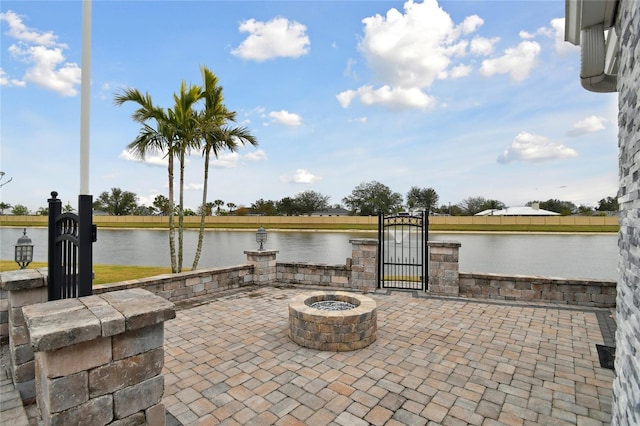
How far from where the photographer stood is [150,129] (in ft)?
29.7

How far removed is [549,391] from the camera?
10.9 ft

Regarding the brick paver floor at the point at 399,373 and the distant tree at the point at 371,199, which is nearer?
the brick paver floor at the point at 399,373

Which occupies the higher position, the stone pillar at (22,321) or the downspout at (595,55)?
the downspout at (595,55)

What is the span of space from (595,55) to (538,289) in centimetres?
553

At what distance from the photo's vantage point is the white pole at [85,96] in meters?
2.42

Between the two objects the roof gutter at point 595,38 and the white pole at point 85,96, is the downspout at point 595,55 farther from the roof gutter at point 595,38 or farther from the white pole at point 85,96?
the white pole at point 85,96

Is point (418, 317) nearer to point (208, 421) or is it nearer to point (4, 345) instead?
point (208, 421)

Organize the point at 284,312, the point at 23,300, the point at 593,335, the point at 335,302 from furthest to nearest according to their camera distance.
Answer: the point at 284,312 < the point at 335,302 < the point at 593,335 < the point at 23,300

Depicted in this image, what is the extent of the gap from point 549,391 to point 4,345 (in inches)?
245

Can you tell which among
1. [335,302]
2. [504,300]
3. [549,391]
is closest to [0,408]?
[335,302]

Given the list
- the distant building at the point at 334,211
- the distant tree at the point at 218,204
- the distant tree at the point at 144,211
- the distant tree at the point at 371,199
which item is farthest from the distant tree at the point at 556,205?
the distant tree at the point at 144,211

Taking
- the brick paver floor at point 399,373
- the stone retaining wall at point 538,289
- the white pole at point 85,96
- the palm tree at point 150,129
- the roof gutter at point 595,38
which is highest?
the palm tree at point 150,129

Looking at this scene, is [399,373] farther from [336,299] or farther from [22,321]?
[22,321]

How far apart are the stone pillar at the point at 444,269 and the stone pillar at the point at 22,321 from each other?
6.88m
